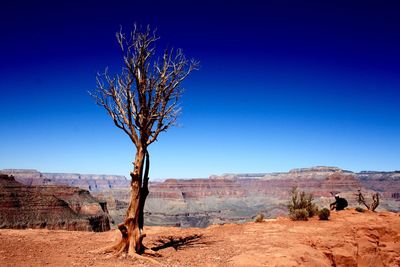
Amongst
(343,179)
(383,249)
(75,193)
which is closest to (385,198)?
(343,179)

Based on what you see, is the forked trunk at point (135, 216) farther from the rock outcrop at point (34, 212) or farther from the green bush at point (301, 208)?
the rock outcrop at point (34, 212)

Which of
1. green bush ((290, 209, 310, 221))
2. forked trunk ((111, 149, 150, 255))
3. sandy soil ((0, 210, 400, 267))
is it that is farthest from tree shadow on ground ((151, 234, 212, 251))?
green bush ((290, 209, 310, 221))

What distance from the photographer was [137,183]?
38.0ft

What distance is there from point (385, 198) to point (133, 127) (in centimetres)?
20722

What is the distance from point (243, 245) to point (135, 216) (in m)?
4.50

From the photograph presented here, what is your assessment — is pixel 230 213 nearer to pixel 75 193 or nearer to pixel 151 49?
pixel 75 193

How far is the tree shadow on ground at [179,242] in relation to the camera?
12.8 meters

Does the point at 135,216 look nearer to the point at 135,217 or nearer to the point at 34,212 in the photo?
the point at 135,217

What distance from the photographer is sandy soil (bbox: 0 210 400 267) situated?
33.2ft

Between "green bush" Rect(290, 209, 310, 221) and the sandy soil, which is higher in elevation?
"green bush" Rect(290, 209, 310, 221)

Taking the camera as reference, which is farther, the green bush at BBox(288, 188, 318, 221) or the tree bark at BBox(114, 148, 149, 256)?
the green bush at BBox(288, 188, 318, 221)

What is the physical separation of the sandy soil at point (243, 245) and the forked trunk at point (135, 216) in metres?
0.60

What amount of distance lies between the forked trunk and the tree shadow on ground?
1.27m

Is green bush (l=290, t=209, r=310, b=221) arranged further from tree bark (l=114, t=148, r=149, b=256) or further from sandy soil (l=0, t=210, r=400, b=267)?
tree bark (l=114, t=148, r=149, b=256)
